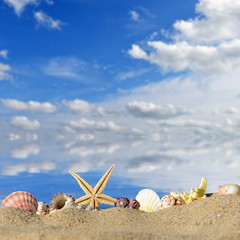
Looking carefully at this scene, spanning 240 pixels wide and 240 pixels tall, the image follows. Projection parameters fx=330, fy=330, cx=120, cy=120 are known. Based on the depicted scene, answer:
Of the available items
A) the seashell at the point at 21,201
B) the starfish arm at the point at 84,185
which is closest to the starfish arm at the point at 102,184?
the starfish arm at the point at 84,185

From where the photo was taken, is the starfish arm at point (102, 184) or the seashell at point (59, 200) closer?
the seashell at point (59, 200)

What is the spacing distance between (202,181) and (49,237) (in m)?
3.61

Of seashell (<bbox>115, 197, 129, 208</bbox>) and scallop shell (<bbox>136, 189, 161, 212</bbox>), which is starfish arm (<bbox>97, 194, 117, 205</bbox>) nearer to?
scallop shell (<bbox>136, 189, 161, 212</bbox>)

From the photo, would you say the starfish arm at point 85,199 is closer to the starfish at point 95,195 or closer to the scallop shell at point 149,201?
the starfish at point 95,195

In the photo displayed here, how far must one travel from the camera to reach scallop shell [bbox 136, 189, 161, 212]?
6.66 meters

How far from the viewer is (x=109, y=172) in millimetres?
7223

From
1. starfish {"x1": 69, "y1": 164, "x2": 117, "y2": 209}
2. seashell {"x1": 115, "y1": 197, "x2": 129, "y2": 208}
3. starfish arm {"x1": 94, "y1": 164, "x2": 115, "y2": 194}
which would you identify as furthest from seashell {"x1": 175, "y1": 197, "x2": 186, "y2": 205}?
starfish arm {"x1": 94, "y1": 164, "x2": 115, "y2": 194}

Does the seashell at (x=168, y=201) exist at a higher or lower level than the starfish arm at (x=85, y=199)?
lower

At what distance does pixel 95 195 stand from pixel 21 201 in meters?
1.56

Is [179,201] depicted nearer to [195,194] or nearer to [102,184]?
[195,194]

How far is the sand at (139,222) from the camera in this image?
3.96 metres

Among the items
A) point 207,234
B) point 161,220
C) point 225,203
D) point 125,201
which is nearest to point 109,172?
point 125,201

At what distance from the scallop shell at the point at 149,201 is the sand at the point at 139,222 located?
4.73 ft

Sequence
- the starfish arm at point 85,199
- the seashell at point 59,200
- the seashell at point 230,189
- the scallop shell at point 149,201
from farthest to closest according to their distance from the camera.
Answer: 1. the starfish arm at point 85,199
2. the scallop shell at point 149,201
3. the seashell at point 59,200
4. the seashell at point 230,189
